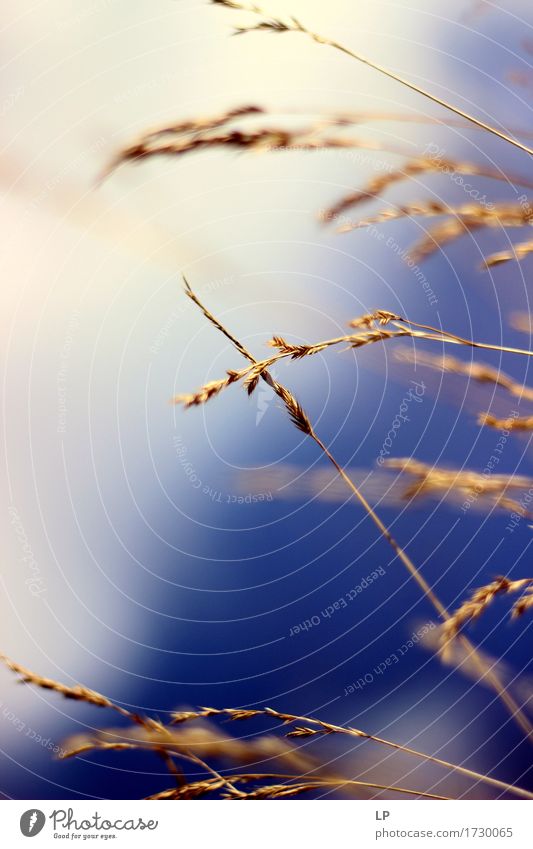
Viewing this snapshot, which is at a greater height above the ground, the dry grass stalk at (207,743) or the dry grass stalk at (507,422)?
the dry grass stalk at (507,422)

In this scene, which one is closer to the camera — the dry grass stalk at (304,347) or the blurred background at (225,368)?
the dry grass stalk at (304,347)

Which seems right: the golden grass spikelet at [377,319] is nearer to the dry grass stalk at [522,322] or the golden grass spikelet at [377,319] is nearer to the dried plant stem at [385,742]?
the dry grass stalk at [522,322]

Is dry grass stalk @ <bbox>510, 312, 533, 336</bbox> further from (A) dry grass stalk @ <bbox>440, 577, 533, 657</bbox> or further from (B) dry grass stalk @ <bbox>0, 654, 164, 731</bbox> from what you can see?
(B) dry grass stalk @ <bbox>0, 654, 164, 731</bbox>

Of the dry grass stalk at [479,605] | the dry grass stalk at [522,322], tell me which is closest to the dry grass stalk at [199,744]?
the dry grass stalk at [479,605]

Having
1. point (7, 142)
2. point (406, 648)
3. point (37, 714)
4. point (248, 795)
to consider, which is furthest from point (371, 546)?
point (7, 142)

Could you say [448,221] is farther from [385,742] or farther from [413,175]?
[385,742]

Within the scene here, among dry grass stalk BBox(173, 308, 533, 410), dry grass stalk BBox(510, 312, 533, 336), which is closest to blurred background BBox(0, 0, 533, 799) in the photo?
dry grass stalk BBox(510, 312, 533, 336)
